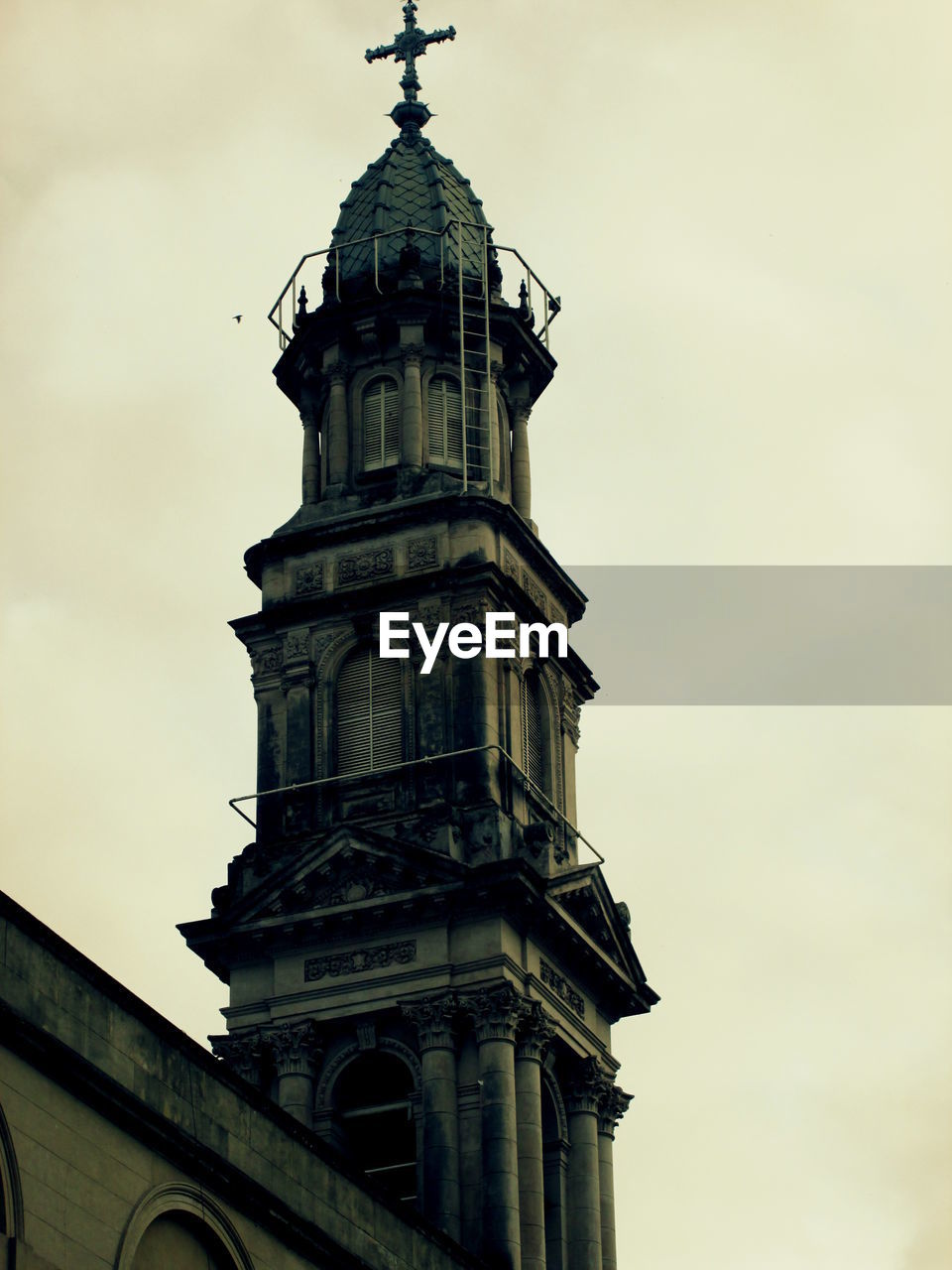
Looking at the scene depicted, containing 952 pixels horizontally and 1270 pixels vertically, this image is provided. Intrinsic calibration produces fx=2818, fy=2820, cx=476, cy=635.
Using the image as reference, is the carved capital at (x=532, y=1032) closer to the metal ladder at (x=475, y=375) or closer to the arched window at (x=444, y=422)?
the metal ladder at (x=475, y=375)

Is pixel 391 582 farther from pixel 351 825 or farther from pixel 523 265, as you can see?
pixel 523 265

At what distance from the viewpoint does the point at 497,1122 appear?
63.1 meters

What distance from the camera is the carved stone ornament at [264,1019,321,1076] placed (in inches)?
2579

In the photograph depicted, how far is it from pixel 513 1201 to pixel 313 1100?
19.0 ft

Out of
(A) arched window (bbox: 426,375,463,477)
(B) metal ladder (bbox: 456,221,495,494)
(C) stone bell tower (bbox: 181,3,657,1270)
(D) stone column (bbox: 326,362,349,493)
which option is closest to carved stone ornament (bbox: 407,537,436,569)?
(C) stone bell tower (bbox: 181,3,657,1270)

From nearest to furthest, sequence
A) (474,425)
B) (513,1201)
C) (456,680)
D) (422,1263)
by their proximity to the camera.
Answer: (422,1263) < (513,1201) < (456,680) < (474,425)

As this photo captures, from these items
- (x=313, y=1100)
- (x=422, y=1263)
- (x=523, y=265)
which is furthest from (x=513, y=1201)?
(x=523, y=265)

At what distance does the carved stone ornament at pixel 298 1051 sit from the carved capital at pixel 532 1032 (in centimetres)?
478

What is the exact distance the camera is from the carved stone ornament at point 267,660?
7112 cm

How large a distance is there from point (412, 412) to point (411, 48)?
14.4 m

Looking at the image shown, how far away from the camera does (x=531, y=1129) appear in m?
63.9

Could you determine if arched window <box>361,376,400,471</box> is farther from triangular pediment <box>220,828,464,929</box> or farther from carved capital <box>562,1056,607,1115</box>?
carved capital <box>562,1056,607,1115</box>

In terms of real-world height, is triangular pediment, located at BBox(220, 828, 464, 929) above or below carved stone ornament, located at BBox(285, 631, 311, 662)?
below

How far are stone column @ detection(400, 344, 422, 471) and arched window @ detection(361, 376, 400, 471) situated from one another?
57cm
